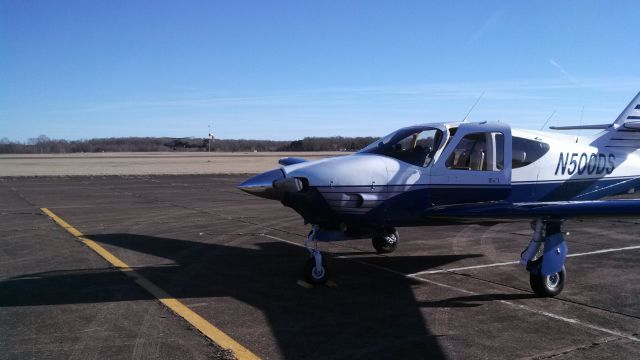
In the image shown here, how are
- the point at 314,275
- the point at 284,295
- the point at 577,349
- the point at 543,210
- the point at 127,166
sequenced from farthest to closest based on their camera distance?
1. the point at 127,166
2. the point at 314,275
3. the point at 284,295
4. the point at 543,210
5. the point at 577,349

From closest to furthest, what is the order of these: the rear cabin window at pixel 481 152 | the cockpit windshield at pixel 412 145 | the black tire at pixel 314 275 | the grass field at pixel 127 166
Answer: the black tire at pixel 314 275 < the cockpit windshield at pixel 412 145 < the rear cabin window at pixel 481 152 < the grass field at pixel 127 166

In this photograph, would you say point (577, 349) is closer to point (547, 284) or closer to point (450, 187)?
point (547, 284)

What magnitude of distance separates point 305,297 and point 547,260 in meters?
3.39

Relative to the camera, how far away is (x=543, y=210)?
7.30 metres

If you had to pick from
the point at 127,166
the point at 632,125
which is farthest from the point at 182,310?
the point at 127,166

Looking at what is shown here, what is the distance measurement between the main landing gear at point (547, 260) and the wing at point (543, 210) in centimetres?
40

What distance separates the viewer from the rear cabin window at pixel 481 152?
28.0 ft

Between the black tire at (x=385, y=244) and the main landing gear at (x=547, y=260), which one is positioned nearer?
the main landing gear at (x=547, y=260)

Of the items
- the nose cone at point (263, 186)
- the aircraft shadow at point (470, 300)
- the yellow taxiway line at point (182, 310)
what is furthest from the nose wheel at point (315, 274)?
the yellow taxiway line at point (182, 310)

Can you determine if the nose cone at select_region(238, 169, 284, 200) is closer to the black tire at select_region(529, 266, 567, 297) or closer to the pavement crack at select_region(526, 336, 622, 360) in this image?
the black tire at select_region(529, 266, 567, 297)

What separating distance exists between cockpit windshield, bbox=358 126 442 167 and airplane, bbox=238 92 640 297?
0.6 inches

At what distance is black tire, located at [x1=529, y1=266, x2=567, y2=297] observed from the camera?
7463mm

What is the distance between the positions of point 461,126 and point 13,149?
120 metres

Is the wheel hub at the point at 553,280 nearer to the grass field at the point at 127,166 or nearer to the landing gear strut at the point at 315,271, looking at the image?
the landing gear strut at the point at 315,271
